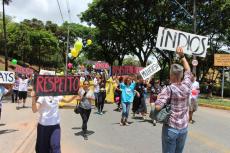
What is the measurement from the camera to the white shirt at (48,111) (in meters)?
7.36

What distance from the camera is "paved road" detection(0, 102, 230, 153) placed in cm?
1042

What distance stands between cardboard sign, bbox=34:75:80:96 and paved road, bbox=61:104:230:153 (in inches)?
71.6

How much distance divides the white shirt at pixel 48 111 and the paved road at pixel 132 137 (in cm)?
266

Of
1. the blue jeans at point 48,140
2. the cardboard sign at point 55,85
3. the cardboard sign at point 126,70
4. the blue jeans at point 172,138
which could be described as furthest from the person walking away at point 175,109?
the cardboard sign at point 126,70

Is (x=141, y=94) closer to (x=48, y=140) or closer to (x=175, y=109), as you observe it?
(x=48, y=140)

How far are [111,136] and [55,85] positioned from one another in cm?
440

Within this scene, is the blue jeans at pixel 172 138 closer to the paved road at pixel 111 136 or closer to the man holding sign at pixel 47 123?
the man holding sign at pixel 47 123

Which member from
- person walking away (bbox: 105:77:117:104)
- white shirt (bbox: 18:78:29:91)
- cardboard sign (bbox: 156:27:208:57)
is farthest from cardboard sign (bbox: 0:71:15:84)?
person walking away (bbox: 105:77:117:104)

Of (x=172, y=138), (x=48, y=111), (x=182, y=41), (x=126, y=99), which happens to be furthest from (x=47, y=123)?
(x=126, y=99)

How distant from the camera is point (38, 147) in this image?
726 cm

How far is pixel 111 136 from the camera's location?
40.4 ft

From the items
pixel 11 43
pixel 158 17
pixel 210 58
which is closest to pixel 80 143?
pixel 158 17

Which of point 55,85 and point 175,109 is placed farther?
point 55,85

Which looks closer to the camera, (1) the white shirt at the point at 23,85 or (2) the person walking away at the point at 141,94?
(2) the person walking away at the point at 141,94
